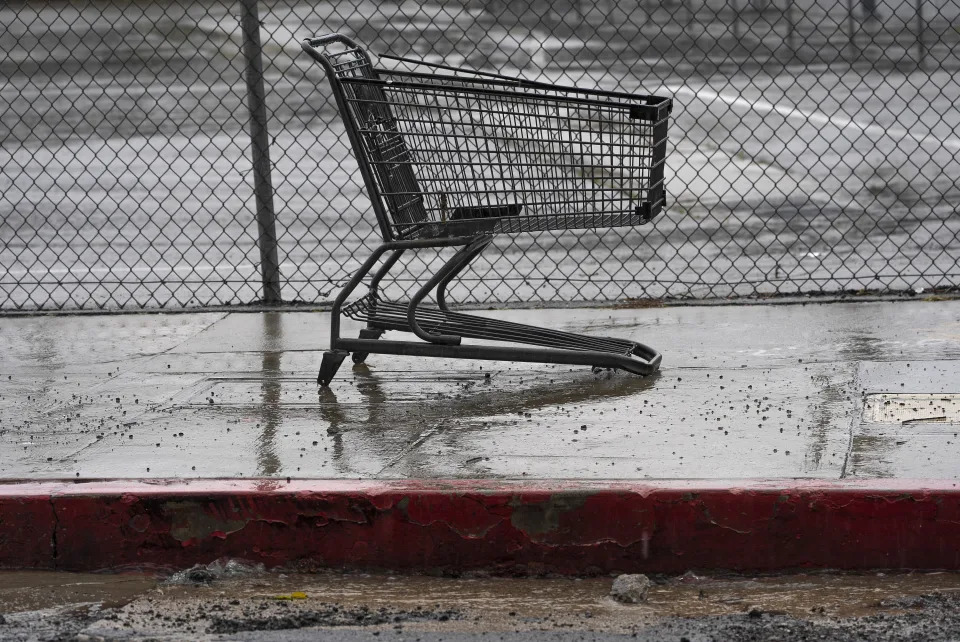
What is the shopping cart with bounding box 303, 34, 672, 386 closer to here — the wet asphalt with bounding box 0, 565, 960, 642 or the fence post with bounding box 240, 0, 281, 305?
the fence post with bounding box 240, 0, 281, 305

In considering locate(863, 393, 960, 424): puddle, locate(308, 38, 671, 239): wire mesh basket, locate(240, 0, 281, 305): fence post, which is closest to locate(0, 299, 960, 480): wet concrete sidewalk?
locate(863, 393, 960, 424): puddle

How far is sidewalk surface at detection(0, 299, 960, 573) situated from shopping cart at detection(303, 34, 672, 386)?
17cm

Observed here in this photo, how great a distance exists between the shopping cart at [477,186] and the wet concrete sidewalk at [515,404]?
0.57 ft

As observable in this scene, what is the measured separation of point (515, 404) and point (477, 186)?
0.96 m

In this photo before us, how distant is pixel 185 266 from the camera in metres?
9.55

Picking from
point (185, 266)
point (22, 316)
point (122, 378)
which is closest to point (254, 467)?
point (122, 378)

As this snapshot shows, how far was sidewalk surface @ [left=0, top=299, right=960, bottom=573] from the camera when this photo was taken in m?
4.04

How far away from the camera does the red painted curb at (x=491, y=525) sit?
13.0ft

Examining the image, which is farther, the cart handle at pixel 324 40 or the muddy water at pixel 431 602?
the cart handle at pixel 324 40

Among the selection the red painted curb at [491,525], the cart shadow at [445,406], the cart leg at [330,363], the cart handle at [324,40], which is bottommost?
the red painted curb at [491,525]

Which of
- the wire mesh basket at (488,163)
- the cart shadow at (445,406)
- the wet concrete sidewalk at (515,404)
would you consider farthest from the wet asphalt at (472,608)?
the wire mesh basket at (488,163)

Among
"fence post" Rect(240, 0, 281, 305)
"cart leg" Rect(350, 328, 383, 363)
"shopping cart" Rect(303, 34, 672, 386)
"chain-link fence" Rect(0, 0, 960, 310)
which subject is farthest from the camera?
"chain-link fence" Rect(0, 0, 960, 310)

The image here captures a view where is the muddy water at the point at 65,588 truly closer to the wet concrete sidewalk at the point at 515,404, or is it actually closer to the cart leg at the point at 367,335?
the wet concrete sidewalk at the point at 515,404

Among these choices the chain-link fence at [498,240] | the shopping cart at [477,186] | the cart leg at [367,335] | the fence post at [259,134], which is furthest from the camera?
the chain-link fence at [498,240]
